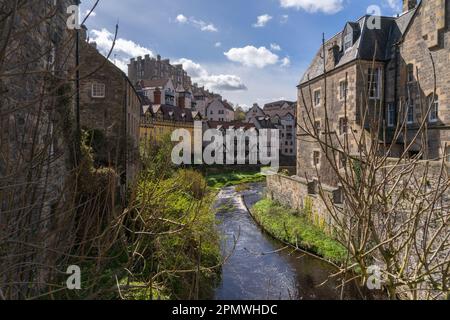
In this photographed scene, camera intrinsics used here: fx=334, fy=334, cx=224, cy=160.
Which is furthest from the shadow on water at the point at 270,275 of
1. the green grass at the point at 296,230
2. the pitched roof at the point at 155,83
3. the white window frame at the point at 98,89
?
the pitched roof at the point at 155,83

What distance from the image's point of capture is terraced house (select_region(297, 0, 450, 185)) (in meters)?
15.2

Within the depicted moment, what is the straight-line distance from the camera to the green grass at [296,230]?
15.2 metres

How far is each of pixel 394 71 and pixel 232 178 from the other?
26.8 metres

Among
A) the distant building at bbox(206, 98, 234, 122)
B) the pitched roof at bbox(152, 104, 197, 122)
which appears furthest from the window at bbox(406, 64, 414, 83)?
the distant building at bbox(206, 98, 234, 122)

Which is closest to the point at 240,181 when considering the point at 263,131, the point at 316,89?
the point at 263,131

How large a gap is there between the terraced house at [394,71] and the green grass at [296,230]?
297 centimetres

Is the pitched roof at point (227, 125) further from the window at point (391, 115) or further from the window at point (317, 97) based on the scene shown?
the window at point (391, 115)

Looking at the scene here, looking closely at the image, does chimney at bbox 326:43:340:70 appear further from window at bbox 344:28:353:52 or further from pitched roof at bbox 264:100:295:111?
pitched roof at bbox 264:100:295:111

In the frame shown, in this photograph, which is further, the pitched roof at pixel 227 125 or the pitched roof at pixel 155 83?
the pitched roof at pixel 155 83

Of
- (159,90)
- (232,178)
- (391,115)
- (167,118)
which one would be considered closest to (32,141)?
(391,115)

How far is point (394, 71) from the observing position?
1862 centimetres
